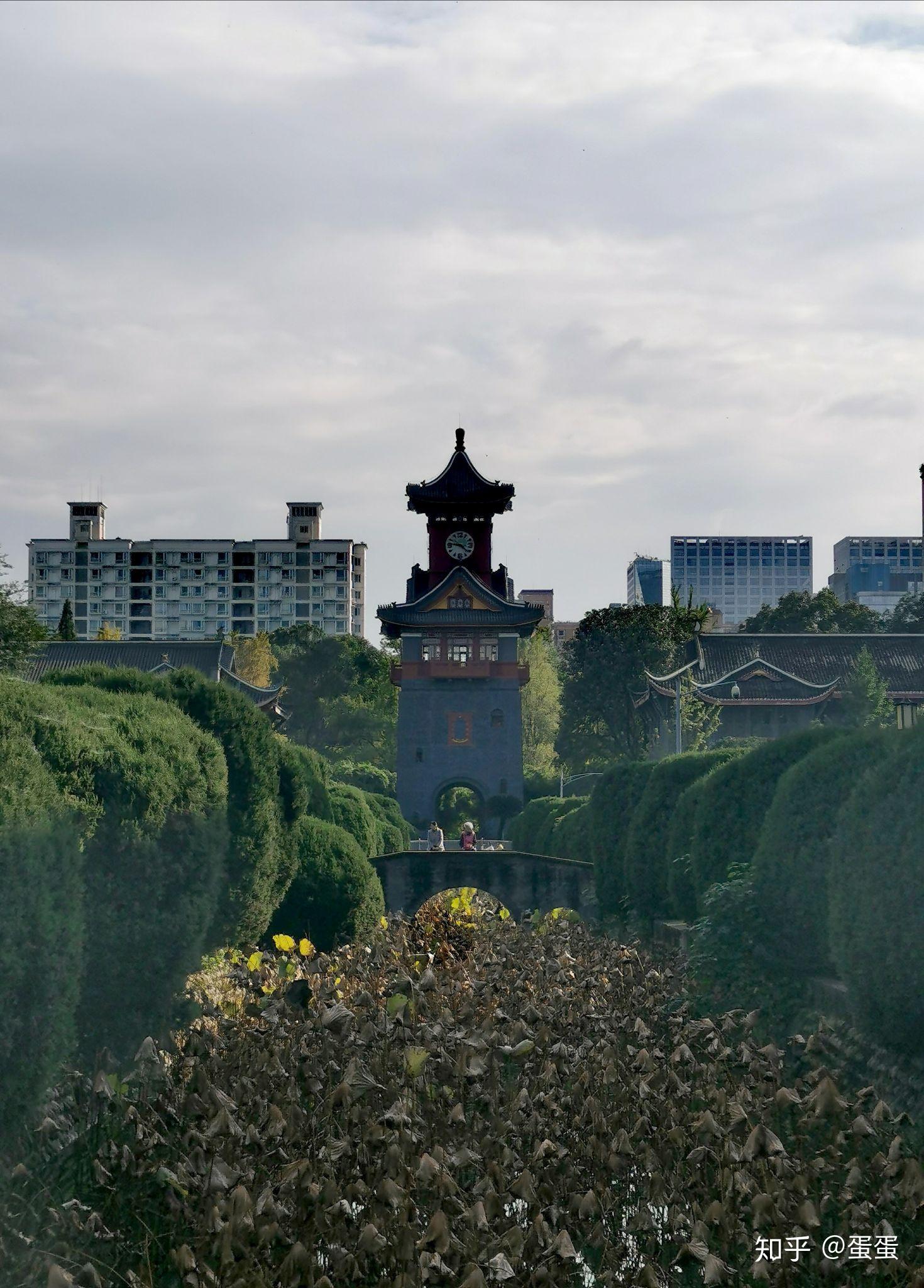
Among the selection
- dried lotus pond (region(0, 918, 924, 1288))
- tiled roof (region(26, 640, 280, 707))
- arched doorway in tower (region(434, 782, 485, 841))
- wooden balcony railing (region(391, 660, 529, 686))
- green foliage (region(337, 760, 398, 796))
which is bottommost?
arched doorway in tower (region(434, 782, 485, 841))

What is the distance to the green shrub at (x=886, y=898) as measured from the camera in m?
9.64

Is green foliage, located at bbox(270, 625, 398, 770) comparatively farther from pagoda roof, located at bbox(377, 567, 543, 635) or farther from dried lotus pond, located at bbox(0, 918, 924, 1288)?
dried lotus pond, located at bbox(0, 918, 924, 1288)

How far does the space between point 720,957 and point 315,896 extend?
331 inches

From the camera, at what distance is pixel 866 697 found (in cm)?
4744

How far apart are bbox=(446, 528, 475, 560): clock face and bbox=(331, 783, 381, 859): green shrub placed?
1143 inches

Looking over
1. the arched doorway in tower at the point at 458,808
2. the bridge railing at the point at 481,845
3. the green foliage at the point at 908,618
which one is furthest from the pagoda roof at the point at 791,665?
the green foliage at the point at 908,618

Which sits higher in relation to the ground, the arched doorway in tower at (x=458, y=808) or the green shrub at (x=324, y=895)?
the green shrub at (x=324, y=895)

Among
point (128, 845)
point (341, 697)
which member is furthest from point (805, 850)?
point (341, 697)

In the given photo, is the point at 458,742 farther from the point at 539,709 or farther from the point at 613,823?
the point at 613,823

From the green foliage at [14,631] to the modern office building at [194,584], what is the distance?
3227 inches

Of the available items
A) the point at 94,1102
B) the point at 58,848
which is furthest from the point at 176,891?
the point at 94,1102

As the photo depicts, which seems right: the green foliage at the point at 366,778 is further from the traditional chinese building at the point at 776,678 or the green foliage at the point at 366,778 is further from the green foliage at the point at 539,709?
the green foliage at the point at 539,709

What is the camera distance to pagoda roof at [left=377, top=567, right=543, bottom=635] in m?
53.5

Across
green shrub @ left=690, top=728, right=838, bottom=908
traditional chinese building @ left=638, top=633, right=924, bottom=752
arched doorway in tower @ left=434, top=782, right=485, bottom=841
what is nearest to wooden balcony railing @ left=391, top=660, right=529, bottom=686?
arched doorway in tower @ left=434, top=782, right=485, bottom=841
